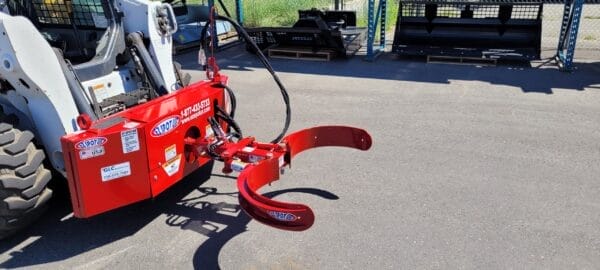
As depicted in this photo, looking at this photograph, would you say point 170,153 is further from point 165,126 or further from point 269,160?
point 269,160

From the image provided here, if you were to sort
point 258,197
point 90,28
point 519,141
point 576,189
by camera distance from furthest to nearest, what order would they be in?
1. point 519,141
2. point 90,28
3. point 576,189
4. point 258,197

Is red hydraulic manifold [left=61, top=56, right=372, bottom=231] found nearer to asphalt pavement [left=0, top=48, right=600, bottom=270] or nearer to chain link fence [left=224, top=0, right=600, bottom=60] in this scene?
asphalt pavement [left=0, top=48, right=600, bottom=270]

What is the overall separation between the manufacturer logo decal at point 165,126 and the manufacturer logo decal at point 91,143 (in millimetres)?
337

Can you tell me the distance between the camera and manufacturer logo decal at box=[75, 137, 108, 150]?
10.2 feet

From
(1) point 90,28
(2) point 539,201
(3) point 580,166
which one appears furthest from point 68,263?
(3) point 580,166

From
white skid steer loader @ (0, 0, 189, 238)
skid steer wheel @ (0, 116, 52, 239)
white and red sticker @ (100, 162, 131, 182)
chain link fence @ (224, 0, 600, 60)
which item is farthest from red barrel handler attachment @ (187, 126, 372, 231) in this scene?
chain link fence @ (224, 0, 600, 60)

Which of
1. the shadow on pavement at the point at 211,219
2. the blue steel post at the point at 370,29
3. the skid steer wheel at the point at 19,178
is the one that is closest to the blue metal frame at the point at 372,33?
the blue steel post at the point at 370,29

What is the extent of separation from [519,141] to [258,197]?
11.7 ft

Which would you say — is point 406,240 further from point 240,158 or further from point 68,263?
point 68,263

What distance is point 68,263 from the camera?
337cm

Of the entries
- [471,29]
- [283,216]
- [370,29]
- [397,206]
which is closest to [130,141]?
[283,216]

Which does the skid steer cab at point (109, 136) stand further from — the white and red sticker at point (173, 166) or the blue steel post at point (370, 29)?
the blue steel post at point (370, 29)

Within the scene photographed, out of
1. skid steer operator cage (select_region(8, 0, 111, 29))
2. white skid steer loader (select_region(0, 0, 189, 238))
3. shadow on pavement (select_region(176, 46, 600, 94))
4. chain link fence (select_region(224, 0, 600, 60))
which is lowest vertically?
shadow on pavement (select_region(176, 46, 600, 94))

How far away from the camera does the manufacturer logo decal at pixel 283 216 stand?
2770 mm
